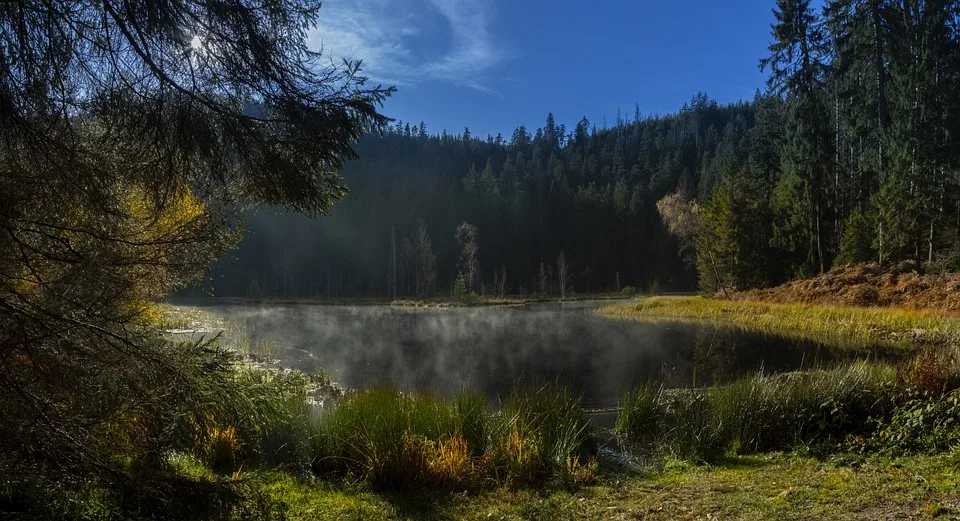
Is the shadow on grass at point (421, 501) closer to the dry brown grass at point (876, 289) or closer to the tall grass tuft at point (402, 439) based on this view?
the tall grass tuft at point (402, 439)

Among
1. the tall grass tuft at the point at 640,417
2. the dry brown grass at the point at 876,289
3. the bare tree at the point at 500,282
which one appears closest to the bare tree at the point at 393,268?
the bare tree at the point at 500,282

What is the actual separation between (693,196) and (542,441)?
74.9m

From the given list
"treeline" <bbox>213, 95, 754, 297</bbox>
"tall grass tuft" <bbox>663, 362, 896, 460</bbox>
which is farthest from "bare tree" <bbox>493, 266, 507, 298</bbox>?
"tall grass tuft" <bbox>663, 362, 896, 460</bbox>

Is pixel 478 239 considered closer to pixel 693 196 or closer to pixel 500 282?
pixel 500 282

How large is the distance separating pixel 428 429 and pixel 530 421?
1329mm

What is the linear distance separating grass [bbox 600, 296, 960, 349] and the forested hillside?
6159mm

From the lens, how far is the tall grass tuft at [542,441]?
6.06 m

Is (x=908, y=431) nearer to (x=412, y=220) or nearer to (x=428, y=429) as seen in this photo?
(x=428, y=429)

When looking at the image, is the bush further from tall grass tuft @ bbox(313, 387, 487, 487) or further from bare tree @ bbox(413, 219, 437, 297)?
bare tree @ bbox(413, 219, 437, 297)

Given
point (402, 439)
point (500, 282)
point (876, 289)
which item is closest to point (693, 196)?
point (500, 282)

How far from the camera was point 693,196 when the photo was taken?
75062 millimetres

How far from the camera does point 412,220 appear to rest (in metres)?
83.5

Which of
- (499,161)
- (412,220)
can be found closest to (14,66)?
(412,220)

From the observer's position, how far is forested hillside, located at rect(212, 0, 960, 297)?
2781 centimetres
